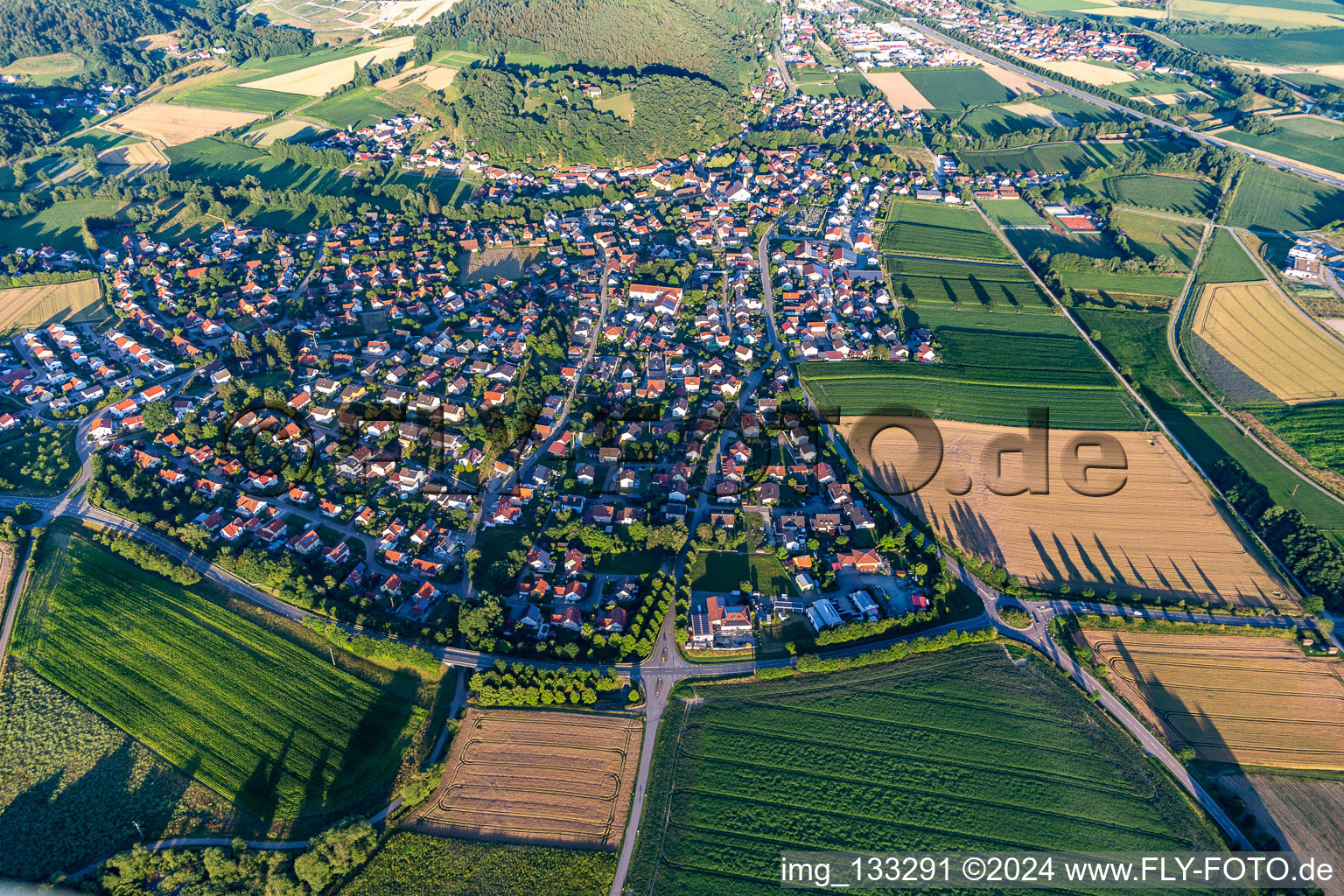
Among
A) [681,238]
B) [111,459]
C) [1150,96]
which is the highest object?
[1150,96]

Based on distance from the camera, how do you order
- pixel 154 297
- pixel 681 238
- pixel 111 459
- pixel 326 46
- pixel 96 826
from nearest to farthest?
pixel 96 826 < pixel 111 459 < pixel 154 297 < pixel 681 238 < pixel 326 46

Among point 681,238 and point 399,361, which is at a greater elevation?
point 681,238

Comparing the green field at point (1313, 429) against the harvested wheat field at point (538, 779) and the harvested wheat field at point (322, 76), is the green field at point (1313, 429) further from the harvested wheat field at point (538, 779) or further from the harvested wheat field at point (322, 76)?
the harvested wheat field at point (322, 76)

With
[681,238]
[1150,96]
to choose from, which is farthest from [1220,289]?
[1150,96]

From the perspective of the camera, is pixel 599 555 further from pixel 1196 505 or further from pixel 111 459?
pixel 1196 505

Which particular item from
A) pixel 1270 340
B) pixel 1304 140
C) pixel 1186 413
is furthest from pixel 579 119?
pixel 1304 140

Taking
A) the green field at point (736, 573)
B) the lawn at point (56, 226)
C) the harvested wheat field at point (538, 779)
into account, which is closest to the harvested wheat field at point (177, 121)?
the lawn at point (56, 226)

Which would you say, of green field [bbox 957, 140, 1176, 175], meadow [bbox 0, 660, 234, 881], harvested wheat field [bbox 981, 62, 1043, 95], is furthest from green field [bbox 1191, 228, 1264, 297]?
meadow [bbox 0, 660, 234, 881]
